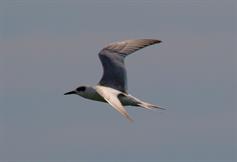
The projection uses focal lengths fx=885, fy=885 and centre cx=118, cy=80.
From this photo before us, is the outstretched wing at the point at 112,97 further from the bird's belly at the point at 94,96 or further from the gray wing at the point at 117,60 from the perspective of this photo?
the gray wing at the point at 117,60

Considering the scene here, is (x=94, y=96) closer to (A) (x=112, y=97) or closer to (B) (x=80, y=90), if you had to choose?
(B) (x=80, y=90)

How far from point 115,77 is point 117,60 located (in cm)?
91

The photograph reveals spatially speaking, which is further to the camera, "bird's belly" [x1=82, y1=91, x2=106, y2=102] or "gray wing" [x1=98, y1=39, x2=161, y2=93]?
"gray wing" [x1=98, y1=39, x2=161, y2=93]

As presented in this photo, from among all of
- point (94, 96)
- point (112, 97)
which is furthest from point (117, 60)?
point (112, 97)

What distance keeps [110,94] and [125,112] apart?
14.6 ft

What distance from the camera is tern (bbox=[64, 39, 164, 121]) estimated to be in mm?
34500

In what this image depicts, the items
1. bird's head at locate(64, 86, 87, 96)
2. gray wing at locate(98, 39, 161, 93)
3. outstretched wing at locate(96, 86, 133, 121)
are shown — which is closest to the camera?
outstretched wing at locate(96, 86, 133, 121)

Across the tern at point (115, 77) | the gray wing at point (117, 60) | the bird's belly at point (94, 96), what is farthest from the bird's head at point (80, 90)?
the gray wing at point (117, 60)

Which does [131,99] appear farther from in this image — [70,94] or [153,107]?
[70,94]

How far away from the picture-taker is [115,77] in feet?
119

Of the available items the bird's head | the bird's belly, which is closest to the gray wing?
the bird's head

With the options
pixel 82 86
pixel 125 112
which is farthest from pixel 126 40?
pixel 125 112

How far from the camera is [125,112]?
28547 millimetres

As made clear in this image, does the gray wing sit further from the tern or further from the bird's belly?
the bird's belly
